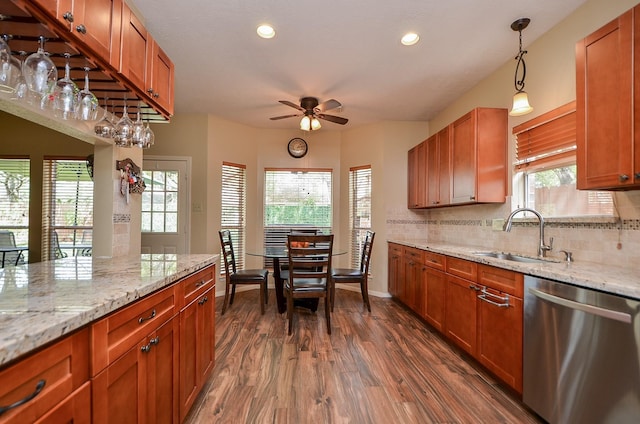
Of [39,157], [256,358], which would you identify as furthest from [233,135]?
[256,358]

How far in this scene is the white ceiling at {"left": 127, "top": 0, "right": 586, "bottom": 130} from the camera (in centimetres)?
216

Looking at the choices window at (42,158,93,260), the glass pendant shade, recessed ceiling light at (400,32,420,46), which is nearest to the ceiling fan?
recessed ceiling light at (400,32,420,46)

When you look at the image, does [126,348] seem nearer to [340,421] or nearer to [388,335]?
[340,421]

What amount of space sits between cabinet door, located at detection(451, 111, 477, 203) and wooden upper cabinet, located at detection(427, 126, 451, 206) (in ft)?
0.33

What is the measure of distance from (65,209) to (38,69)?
3.83 meters

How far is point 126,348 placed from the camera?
1059 mm

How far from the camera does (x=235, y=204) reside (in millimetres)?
4746

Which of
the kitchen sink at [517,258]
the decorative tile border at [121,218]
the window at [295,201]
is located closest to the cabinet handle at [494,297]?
the kitchen sink at [517,258]

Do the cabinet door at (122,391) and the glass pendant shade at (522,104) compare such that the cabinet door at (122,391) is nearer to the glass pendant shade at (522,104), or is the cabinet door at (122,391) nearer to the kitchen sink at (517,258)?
the kitchen sink at (517,258)

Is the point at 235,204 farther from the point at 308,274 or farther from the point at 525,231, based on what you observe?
the point at 525,231

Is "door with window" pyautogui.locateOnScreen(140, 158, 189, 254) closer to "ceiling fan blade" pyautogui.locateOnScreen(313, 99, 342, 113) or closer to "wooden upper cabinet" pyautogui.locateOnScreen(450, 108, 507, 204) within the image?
"ceiling fan blade" pyautogui.locateOnScreen(313, 99, 342, 113)

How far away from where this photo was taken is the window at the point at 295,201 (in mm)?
5023

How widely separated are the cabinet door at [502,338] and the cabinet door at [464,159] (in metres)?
1.17

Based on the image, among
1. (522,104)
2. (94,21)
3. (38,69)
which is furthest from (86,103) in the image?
(522,104)
